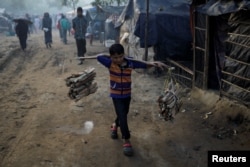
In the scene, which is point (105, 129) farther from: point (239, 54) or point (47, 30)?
point (47, 30)

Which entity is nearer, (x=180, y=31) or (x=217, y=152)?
(x=217, y=152)

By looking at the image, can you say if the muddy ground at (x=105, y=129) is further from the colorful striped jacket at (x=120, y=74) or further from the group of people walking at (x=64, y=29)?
the group of people walking at (x=64, y=29)

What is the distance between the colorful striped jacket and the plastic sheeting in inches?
86.4

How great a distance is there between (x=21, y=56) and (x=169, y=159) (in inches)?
497

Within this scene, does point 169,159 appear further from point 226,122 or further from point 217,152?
point 226,122

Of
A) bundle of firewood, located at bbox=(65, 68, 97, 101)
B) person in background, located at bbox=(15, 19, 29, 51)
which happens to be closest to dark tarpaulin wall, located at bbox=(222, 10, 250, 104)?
bundle of firewood, located at bbox=(65, 68, 97, 101)

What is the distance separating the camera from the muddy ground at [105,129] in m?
5.19

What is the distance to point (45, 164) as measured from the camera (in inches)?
196

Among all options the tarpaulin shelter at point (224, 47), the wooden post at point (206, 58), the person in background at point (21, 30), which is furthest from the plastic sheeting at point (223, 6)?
the person in background at point (21, 30)

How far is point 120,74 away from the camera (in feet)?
16.7

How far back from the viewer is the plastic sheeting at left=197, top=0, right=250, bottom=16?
5.70 meters

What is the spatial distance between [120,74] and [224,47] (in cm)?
363

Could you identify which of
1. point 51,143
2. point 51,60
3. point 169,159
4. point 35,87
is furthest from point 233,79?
point 51,60

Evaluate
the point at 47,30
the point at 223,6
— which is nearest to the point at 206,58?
the point at 223,6
